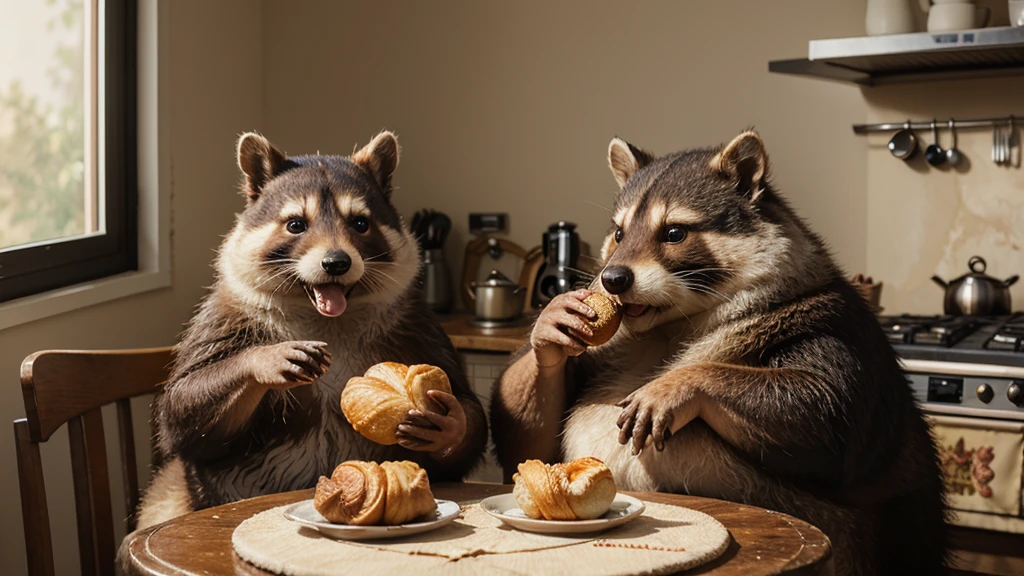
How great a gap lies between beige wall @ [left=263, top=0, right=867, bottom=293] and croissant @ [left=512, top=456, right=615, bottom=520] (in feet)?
6.84

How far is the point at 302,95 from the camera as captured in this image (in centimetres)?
408

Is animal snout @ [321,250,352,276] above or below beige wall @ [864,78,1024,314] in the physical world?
below

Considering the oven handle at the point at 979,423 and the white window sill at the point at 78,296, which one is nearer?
the white window sill at the point at 78,296

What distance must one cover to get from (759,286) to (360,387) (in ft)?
1.92

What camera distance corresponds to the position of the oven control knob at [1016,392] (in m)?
2.53

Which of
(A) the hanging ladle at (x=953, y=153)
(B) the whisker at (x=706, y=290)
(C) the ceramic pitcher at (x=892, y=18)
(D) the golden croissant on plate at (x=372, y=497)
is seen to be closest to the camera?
(D) the golden croissant on plate at (x=372, y=497)

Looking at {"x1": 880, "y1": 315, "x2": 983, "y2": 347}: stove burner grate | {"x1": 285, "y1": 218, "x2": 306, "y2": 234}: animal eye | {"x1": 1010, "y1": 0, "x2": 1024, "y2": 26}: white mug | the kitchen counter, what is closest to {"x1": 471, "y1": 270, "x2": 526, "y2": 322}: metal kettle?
the kitchen counter

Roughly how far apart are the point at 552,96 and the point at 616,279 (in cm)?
243

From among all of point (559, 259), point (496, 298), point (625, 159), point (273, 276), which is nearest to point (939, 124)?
point (559, 259)

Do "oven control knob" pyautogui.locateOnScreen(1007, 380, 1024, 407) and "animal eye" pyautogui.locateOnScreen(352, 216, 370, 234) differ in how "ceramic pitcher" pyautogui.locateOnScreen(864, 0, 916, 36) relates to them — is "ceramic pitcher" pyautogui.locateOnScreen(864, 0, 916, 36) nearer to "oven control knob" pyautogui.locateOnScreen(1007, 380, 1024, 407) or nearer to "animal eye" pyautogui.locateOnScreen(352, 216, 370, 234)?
"oven control knob" pyautogui.locateOnScreen(1007, 380, 1024, 407)

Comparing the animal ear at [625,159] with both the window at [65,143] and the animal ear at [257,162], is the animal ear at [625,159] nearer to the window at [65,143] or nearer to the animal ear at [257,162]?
the animal ear at [257,162]

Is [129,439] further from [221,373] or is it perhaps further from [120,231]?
[120,231]

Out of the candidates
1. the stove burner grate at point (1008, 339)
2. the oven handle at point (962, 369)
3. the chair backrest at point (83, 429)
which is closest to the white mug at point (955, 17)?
the stove burner grate at point (1008, 339)

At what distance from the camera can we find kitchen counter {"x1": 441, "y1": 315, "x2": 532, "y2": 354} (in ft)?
10.4
